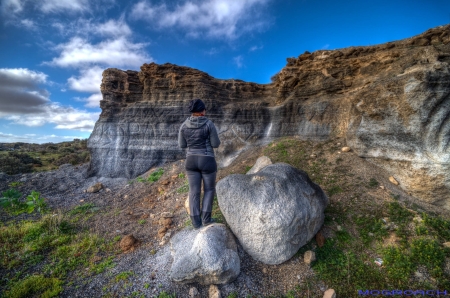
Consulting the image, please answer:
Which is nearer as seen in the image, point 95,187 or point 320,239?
point 320,239

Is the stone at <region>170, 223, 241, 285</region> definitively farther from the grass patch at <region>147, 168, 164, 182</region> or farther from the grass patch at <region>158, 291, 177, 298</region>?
the grass patch at <region>147, 168, 164, 182</region>

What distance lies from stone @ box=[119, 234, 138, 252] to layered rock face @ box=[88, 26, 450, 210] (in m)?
6.87

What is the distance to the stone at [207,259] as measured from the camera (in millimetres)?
3691

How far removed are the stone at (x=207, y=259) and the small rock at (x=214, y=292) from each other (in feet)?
0.26

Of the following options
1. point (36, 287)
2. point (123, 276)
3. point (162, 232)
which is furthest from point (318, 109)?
point (36, 287)

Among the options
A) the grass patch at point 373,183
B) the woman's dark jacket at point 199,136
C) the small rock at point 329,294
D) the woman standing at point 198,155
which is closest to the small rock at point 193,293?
the woman standing at point 198,155

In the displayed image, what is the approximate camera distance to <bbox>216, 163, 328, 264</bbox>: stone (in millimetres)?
4180

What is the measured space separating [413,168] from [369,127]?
1.95 meters

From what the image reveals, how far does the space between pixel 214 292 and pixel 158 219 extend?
3564 millimetres

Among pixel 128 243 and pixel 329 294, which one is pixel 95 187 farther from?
pixel 329 294

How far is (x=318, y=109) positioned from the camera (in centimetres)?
1050

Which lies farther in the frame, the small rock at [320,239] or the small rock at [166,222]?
the small rock at [166,222]

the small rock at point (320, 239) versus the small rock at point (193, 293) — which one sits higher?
the small rock at point (320, 239)

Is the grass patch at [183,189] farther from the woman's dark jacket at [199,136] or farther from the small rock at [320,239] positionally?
the small rock at [320,239]
